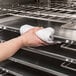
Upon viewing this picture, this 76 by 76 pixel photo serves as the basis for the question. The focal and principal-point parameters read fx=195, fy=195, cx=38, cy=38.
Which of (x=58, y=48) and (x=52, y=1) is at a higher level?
(x=52, y=1)

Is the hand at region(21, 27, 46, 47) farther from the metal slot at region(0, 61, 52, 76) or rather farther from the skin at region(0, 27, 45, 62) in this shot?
the metal slot at region(0, 61, 52, 76)

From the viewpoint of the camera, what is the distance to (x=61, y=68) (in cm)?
82

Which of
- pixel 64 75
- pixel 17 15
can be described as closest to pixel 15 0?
pixel 17 15

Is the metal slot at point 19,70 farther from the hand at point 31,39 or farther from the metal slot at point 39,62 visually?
the hand at point 31,39

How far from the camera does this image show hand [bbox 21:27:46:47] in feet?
2.57

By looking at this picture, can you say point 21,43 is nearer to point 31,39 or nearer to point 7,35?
point 31,39

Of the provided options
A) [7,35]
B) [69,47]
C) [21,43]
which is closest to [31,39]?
[21,43]

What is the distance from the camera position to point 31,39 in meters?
0.78

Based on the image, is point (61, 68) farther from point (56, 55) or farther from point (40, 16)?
point (40, 16)

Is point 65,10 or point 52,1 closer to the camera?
point 65,10

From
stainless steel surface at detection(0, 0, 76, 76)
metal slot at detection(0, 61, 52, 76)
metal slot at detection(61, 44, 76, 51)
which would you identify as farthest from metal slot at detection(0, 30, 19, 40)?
metal slot at detection(61, 44, 76, 51)

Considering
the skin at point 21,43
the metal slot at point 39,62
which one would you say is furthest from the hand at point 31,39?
the metal slot at point 39,62

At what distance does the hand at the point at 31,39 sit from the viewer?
782mm

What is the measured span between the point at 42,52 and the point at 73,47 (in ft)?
0.45
